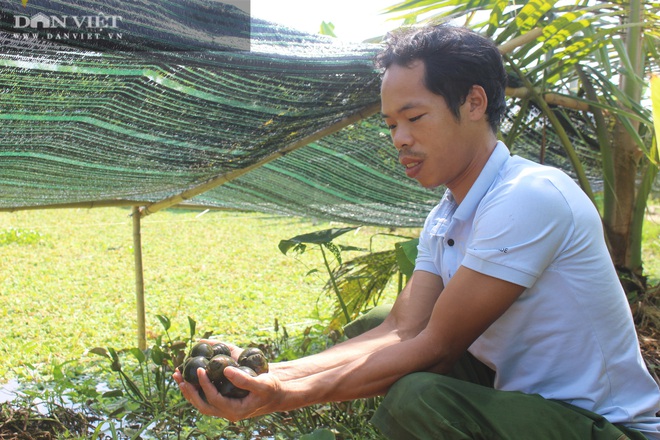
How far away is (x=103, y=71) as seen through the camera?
1853 millimetres

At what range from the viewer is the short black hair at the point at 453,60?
1.56 metres

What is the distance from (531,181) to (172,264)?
512cm

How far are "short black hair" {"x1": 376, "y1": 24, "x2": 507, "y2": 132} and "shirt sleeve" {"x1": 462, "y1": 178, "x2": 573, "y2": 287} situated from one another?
0.26 meters

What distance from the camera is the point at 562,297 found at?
4.82 feet

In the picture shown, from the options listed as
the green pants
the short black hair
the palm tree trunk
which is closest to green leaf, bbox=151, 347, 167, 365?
the green pants

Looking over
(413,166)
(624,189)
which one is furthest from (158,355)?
(624,189)

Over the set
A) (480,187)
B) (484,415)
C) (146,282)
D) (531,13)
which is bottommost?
(146,282)

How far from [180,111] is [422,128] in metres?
0.92

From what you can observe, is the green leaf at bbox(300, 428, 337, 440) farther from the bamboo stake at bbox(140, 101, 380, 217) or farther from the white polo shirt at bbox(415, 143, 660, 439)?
the bamboo stake at bbox(140, 101, 380, 217)

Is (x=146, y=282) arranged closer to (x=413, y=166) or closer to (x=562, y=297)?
(x=413, y=166)

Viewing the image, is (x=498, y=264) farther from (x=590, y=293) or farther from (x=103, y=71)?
(x=103, y=71)

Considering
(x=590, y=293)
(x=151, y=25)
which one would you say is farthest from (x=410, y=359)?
(x=151, y=25)

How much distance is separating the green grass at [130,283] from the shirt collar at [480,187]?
6.55 feet

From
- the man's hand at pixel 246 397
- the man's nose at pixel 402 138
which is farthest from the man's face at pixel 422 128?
the man's hand at pixel 246 397
